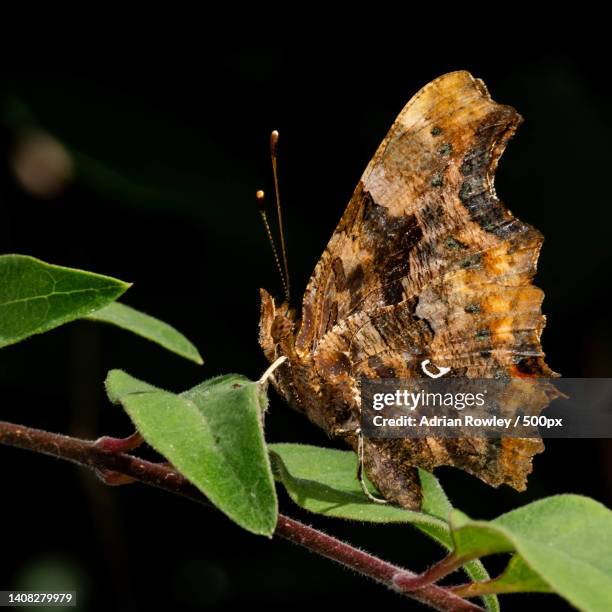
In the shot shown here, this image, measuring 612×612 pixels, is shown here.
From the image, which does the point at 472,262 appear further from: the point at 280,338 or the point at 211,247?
the point at 211,247

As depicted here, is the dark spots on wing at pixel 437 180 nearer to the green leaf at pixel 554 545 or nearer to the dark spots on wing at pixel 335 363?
the dark spots on wing at pixel 335 363

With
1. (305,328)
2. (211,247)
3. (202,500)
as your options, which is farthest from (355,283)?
(211,247)

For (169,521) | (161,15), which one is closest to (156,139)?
(161,15)

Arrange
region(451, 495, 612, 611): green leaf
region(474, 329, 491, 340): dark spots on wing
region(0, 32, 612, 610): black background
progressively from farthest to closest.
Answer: region(0, 32, 612, 610): black background < region(474, 329, 491, 340): dark spots on wing < region(451, 495, 612, 611): green leaf

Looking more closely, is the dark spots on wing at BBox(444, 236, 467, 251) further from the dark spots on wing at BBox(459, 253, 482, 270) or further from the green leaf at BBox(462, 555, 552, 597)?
the green leaf at BBox(462, 555, 552, 597)

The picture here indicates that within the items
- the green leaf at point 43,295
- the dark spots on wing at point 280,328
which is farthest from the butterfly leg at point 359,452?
the green leaf at point 43,295

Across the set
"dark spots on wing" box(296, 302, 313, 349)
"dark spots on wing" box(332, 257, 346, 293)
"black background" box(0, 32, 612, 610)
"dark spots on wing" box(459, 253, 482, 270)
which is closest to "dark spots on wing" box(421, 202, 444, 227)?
"dark spots on wing" box(459, 253, 482, 270)
